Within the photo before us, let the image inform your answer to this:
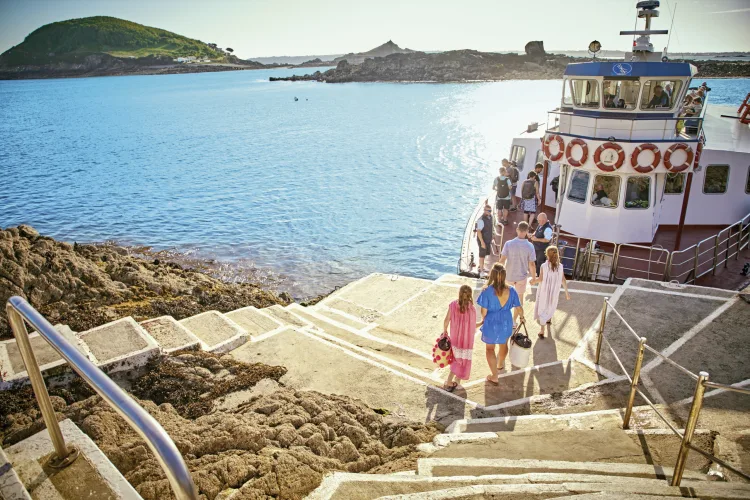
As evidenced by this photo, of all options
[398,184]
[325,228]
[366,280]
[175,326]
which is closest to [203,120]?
[398,184]

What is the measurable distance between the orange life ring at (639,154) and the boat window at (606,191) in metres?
0.72

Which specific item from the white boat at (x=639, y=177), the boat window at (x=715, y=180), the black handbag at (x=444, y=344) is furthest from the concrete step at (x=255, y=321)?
the boat window at (x=715, y=180)

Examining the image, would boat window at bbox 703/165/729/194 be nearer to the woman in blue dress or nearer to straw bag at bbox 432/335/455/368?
the woman in blue dress

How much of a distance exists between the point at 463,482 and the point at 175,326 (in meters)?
5.39

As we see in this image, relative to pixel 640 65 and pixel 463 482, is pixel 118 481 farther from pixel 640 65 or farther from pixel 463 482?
pixel 640 65

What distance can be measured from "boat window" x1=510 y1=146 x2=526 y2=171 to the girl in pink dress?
44.3 ft

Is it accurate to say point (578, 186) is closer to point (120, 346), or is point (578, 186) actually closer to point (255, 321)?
point (255, 321)

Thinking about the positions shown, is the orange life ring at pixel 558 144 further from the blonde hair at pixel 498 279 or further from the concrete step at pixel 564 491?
the concrete step at pixel 564 491

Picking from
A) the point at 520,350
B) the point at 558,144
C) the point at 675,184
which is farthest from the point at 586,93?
the point at 520,350

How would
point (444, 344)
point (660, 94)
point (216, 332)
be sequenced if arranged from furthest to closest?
1. point (660, 94)
2. point (216, 332)
3. point (444, 344)

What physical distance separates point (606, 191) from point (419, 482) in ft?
39.4

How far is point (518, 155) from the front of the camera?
19.1 metres

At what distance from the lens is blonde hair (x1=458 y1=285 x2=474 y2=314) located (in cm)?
659

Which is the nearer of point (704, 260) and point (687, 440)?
point (687, 440)
